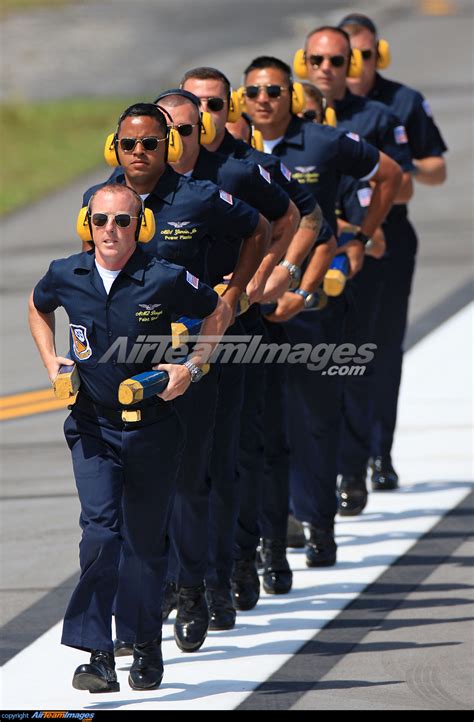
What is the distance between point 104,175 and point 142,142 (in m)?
15.2

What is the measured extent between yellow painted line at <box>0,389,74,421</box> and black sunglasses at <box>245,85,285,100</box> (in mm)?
4843

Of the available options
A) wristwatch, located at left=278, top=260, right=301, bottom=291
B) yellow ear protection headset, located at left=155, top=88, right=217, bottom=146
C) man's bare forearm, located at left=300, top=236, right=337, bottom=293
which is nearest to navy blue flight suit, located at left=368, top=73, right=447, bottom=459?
man's bare forearm, located at left=300, top=236, right=337, bottom=293

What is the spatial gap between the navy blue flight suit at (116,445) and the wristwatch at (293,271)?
163cm

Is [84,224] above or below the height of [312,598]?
above

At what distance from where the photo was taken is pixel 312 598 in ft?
32.3

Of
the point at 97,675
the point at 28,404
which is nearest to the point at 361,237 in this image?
the point at 97,675

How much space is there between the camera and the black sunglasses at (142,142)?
8.55 metres

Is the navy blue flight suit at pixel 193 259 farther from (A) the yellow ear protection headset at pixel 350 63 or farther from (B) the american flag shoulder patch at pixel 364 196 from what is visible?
(A) the yellow ear protection headset at pixel 350 63

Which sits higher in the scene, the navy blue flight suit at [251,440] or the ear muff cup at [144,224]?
the ear muff cup at [144,224]

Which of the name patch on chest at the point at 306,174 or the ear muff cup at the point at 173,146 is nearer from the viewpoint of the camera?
the ear muff cup at the point at 173,146

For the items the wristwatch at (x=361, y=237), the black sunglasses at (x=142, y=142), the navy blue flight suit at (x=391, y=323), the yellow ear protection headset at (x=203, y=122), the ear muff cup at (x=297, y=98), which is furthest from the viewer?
the navy blue flight suit at (x=391, y=323)

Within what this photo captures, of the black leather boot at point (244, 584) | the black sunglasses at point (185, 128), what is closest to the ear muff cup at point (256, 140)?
the black sunglasses at point (185, 128)

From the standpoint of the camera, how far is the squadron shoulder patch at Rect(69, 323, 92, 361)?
8.20 m

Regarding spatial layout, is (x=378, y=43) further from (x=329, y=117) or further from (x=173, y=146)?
(x=173, y=146)
